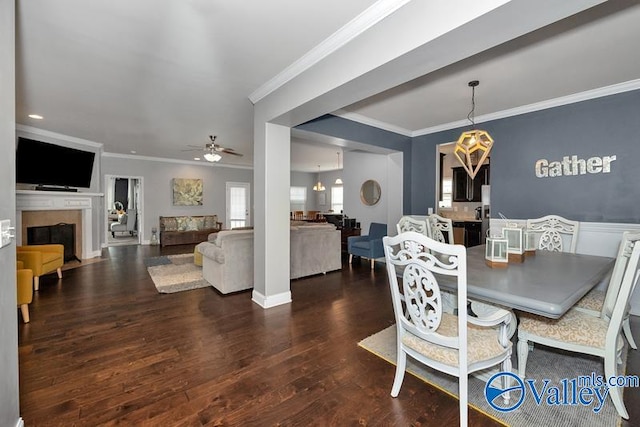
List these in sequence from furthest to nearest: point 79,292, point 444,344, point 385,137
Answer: point 385,137 < point 79,292 < point 444,344

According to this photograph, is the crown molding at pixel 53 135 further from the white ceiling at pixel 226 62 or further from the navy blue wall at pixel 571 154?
the navy blue wall at pixel 571 154

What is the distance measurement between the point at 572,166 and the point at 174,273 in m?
6.25

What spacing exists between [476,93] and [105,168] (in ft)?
29.5

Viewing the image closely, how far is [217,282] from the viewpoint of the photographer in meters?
3.97

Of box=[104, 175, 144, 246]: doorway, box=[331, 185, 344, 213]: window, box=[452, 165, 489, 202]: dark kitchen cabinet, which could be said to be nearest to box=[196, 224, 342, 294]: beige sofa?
box=[452, 165, 489, 202]: dark kitchen cabinet

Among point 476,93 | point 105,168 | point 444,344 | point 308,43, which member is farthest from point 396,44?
point 105,168

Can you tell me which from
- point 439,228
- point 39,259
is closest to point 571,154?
point 439,228

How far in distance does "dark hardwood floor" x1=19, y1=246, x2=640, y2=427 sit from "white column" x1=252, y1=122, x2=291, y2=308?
0.89 feet

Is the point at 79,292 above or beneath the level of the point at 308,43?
beneath

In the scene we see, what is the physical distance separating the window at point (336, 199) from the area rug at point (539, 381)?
29.9ft

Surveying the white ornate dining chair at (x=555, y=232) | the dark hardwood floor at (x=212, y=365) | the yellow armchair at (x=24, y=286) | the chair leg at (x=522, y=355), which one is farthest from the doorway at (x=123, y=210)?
the white ornate dining chair at (x=555, y=232)

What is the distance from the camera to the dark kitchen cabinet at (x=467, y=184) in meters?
6.95

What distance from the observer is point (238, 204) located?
33.9ft

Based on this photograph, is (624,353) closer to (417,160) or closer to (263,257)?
(263,257)
